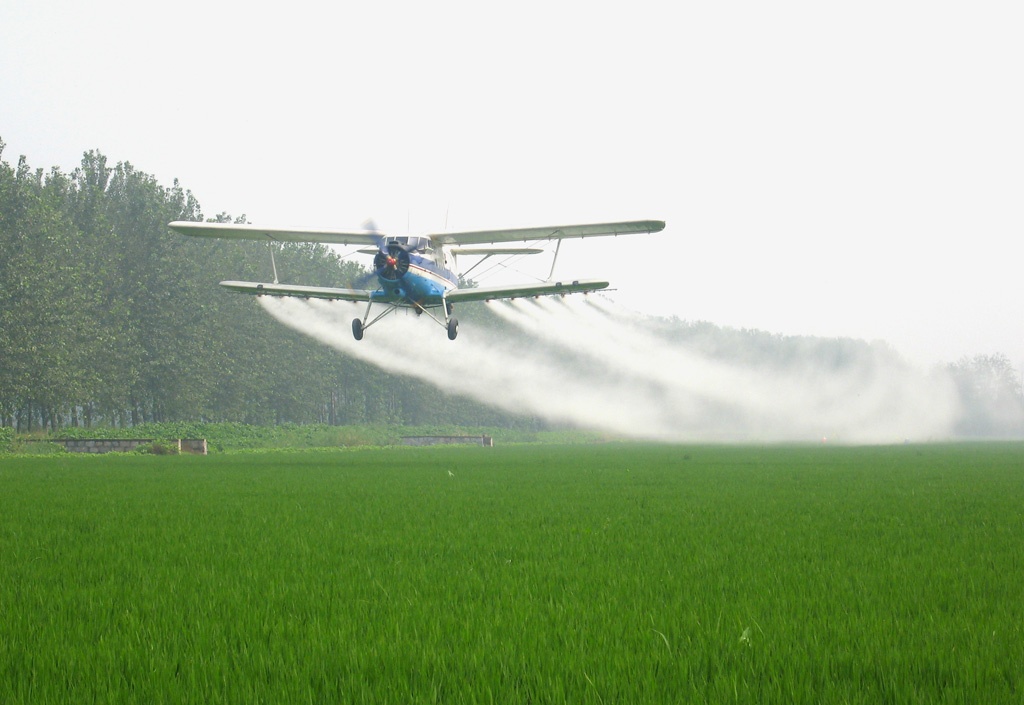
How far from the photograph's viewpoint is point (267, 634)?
237 inches

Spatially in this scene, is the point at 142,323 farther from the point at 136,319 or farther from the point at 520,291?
the point at 520,291

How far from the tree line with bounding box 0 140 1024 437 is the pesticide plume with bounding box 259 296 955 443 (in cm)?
1144

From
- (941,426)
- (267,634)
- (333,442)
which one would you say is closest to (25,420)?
(333,442)

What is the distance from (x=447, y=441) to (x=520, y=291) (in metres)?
35.5

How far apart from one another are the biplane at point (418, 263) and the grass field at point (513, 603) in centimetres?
1524

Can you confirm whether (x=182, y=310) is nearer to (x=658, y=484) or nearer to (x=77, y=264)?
(x=77, y=264)

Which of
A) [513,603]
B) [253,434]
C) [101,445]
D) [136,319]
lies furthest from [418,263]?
[136,319]

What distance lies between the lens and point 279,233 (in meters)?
32.4

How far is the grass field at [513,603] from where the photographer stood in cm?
484

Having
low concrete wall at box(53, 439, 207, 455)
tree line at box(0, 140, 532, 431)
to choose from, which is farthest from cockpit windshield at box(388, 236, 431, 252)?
tree line at box(0, 140, 532, 431)

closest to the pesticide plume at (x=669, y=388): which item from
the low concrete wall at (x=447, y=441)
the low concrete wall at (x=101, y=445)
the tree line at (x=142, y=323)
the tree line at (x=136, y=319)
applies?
the low concrete wall at (x=447, y=441)

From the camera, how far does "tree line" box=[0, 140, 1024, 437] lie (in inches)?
2029

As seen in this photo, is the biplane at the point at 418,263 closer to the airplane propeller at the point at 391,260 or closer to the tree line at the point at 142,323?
the airplane propeller at the point at 391,260

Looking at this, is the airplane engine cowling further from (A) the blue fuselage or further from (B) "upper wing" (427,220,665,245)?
(B) "upper wing" (427,220,665,245)
